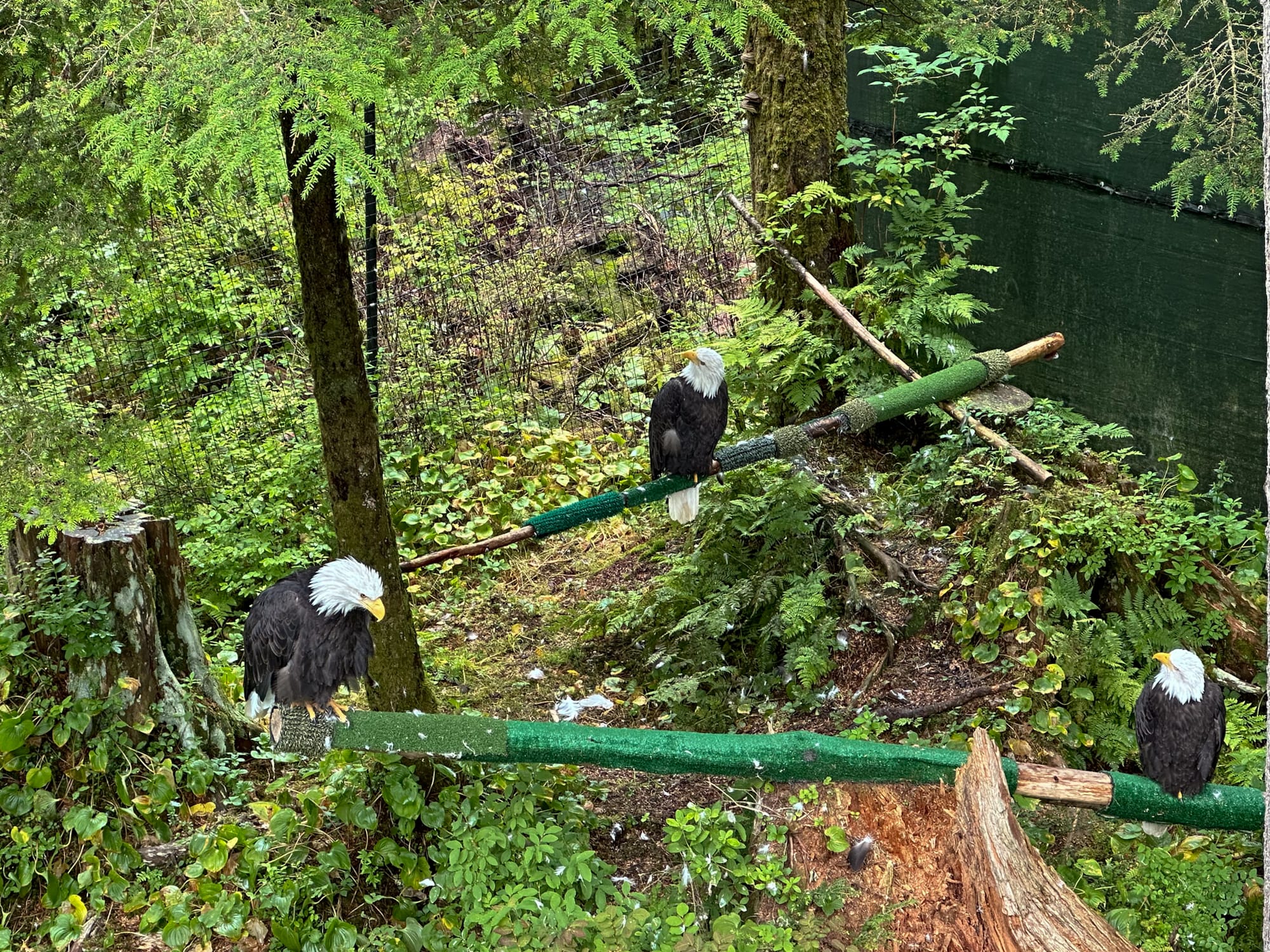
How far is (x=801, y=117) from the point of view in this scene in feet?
19.1

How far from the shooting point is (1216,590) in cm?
469

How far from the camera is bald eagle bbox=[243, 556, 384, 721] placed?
329cm

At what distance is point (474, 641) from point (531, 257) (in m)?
3.42

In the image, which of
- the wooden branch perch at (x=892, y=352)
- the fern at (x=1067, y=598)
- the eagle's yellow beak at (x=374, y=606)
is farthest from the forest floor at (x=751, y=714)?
the eagle's yellow beak at (x=374, y=606)

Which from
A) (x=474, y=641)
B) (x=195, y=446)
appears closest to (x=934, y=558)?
(x=474, y=641)

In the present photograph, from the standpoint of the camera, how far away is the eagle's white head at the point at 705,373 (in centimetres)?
500

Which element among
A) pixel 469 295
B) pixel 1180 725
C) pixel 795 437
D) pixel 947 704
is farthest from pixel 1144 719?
pixel 469 295

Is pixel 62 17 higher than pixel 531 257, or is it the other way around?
pixel 62 17

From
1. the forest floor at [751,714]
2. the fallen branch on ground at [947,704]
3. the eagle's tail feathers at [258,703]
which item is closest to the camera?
the forest floor at [751,714]

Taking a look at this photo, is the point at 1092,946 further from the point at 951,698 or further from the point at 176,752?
the point at 176,752

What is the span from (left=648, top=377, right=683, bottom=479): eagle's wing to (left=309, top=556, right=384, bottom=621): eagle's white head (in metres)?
2.06

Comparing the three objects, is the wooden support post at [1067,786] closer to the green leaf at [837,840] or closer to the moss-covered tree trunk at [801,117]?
the green leaf at [837,840]

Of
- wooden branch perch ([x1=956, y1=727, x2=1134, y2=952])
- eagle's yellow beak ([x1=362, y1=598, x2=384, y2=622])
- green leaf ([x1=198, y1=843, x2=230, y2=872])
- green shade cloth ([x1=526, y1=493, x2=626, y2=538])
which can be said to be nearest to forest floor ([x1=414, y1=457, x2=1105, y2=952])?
wooden branch perch ([x1=956, y1=727, x2=1134, y2=952])

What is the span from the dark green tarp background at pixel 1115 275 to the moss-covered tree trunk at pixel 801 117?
891mm
